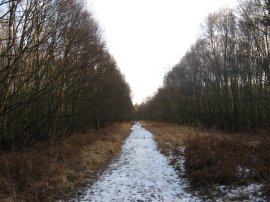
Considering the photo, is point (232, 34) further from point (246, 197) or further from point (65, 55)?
point (246, 197)

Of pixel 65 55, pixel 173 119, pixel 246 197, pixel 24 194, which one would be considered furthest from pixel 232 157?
pixel 173 119

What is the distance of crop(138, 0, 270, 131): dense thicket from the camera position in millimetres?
24156

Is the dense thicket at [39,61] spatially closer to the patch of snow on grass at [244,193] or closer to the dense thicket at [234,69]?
the patch of snow on grass at [244,193]

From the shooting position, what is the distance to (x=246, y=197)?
7387 mm

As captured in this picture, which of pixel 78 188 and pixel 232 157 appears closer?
pixel 78 188

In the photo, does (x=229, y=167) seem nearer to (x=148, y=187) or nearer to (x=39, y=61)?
(x=148, y=187)

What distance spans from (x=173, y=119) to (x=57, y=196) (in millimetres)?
61371

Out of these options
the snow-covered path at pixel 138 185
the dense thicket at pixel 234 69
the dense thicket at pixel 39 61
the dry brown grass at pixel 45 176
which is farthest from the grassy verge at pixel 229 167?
the dense thicket at pixel 234 69

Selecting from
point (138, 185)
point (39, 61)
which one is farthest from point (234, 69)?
point (138, 185)

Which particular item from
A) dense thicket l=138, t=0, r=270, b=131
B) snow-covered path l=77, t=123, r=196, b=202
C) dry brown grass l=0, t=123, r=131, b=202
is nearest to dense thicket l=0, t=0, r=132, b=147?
dry brown grass l=0, t=123, r=131, b=202

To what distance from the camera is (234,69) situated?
3069 centimetres

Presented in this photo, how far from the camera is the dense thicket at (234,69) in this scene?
24156 mm

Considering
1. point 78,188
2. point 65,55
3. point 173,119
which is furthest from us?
point 173,119

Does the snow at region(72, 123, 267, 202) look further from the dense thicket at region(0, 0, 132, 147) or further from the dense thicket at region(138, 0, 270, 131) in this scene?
the dense thicket at region(138, 0, 270, 131)
